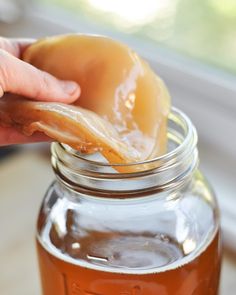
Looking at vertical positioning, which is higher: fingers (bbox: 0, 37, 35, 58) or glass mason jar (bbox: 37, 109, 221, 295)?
fingers (bbox: 0, 37, 35, 58)

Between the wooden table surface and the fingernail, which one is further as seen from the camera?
the wooden table surface

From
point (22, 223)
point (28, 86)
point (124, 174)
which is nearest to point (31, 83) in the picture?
point (28, 86)

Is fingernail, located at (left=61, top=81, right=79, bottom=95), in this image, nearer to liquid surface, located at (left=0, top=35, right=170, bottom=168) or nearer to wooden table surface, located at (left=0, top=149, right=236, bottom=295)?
liquid surface, located at (left=0, top=35, right=170, bottom=168)

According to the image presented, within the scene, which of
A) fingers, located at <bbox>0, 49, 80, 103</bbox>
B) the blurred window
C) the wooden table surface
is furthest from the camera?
the blurred window

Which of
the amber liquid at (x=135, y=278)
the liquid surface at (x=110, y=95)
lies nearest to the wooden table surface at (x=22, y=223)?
the amber liquid at (x=135, y=278)

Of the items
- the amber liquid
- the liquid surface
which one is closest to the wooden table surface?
the amber liquid

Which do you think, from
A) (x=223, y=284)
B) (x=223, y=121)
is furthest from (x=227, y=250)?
(x=223, y=121)

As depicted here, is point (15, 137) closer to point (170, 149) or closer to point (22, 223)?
point (170, 149)
